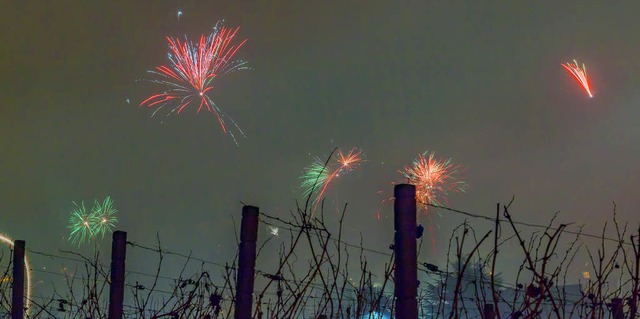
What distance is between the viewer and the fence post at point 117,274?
758 cm

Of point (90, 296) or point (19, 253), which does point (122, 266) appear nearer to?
point (90, 296)

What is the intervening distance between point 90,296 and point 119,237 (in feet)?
2.33

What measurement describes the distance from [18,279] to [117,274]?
9.23ft

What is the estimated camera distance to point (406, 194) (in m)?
6.09

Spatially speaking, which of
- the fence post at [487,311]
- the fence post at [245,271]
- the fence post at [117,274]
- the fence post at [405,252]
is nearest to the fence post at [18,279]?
the fence post at [117,274]

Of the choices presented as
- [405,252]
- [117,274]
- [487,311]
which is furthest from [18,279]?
[487,311]

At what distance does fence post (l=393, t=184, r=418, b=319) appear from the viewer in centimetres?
572

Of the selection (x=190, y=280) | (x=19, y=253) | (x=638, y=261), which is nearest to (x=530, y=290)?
(x=638, y=261)

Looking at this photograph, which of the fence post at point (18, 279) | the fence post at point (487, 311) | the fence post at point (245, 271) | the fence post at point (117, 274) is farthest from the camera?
the fence post at point (18, 279)

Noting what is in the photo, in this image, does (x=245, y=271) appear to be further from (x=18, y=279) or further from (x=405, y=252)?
(x=18, y=279)

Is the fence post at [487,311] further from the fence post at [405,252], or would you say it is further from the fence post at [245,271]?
the fence post at [245,271]

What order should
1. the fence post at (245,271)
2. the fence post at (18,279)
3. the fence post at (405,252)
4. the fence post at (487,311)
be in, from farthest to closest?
the fence post at (18,279)
the fence post at (245,271)
the fence post at (405,252)
the fence post at (487,311)

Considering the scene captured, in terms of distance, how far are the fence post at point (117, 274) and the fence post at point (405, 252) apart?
333cm

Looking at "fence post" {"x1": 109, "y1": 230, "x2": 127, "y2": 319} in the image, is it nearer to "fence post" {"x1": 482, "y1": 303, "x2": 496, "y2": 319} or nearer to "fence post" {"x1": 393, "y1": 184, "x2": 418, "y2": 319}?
"fence post" {"x1": 393, "y1": 184, "x2": 418, "y2": 319}
